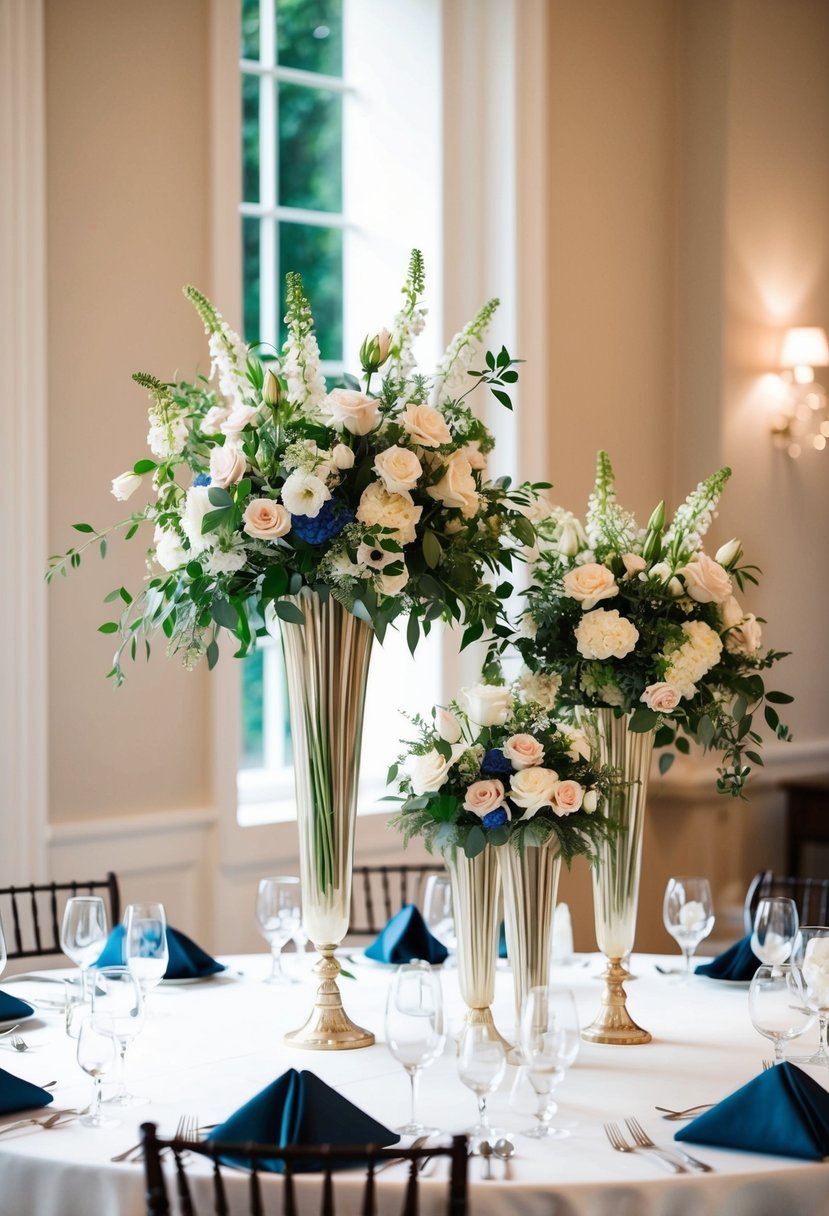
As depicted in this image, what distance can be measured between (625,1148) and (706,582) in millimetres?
848

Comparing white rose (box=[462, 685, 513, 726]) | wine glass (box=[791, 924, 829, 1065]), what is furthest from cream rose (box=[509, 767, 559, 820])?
wine glass (box=[791, 924, 829, 1065])

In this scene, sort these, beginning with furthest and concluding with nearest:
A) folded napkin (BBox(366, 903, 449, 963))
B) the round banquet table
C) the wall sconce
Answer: the wall sconce, folded napkin (BBox(366, 903, 449, 963)), the round banquet table

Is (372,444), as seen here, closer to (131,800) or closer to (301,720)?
(301,720)

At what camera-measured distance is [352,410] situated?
2033 mm

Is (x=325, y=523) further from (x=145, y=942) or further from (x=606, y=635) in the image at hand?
(x=145, y=942)

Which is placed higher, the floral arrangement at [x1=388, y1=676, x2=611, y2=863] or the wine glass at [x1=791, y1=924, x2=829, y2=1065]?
the floral arrangement at [x1=388, y1=676, x2=611, y2=863]

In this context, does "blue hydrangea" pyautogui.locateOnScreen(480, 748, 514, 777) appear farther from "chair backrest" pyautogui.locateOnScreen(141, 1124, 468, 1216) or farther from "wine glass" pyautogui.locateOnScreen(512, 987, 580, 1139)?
"chair backrest" pyautogui.locateOnScreen(141, 1124, 468, 1216)

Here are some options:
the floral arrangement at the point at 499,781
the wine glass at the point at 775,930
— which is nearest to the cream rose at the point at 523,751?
the floral arrangement at the point at 499,781

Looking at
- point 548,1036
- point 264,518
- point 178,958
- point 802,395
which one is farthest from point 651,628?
point 802,395

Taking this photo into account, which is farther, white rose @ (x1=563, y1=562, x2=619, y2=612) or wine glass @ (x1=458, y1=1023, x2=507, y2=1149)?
white rose @ (x1=563, y1=562, x2=619, y2=612)

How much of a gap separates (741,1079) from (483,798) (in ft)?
1.81

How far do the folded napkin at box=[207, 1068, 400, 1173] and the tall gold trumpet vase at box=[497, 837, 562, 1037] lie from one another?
434 mm

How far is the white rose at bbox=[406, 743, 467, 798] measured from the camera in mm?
2031

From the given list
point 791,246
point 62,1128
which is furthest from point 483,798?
point 791,246
